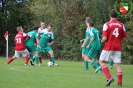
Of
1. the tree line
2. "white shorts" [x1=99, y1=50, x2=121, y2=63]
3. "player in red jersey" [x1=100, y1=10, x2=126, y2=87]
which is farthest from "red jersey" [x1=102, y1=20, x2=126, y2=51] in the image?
the tree line

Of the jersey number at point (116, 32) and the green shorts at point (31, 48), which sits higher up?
the jersey number at point (116, 32)

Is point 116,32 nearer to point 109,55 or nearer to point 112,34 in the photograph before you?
point 112,34

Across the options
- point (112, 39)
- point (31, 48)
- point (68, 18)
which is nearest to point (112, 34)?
point (112, 39)

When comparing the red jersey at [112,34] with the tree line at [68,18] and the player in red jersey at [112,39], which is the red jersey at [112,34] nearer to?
the player in red jersey at [112,39]

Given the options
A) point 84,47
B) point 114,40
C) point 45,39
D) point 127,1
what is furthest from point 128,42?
point 114,40

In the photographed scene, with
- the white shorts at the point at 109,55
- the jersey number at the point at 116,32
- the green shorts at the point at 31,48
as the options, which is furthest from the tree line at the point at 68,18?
the jersey number at the point at 116,32

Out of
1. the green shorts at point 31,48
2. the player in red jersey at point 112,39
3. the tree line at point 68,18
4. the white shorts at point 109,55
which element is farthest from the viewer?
the tree line at point 68,18

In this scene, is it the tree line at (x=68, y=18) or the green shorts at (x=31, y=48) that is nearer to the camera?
the green shorts at (x=31, y=48)

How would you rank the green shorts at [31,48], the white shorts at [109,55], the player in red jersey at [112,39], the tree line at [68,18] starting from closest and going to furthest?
the player in red jersey at [112,39]
the white shorts at [109,55]
the green shorts at [31,48]
the tree line at [68,18]

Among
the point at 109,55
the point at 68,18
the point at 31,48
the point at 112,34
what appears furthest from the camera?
the point at 68,18

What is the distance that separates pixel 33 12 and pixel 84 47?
2680cm

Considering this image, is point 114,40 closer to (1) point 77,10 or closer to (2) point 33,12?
(1) point 77,10

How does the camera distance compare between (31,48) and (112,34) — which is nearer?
(112,34)

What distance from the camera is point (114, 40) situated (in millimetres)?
11633
